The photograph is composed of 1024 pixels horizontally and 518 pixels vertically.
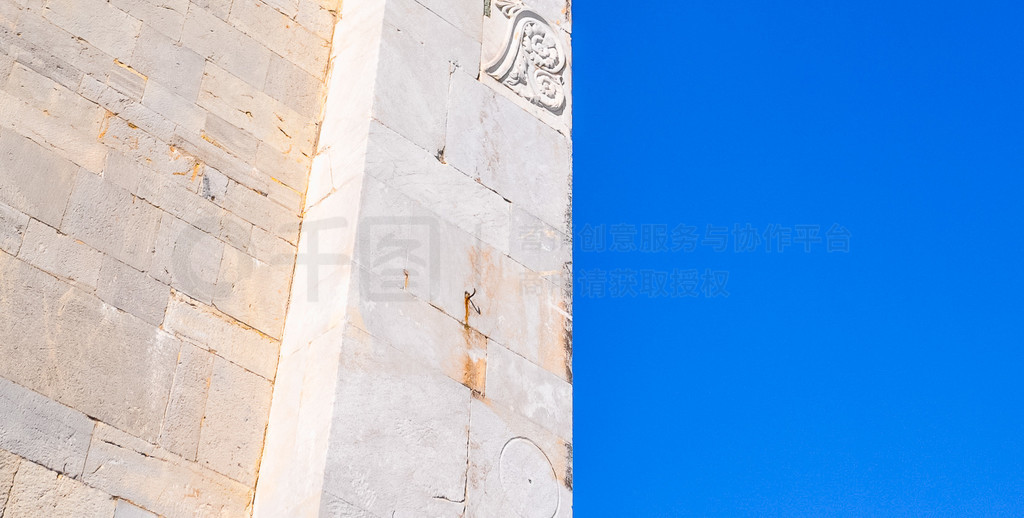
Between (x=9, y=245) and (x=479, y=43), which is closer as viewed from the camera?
(x=9, y=245)

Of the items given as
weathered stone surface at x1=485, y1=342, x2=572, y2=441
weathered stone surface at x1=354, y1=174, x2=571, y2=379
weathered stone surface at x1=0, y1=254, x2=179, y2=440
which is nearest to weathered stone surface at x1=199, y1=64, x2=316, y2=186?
weathered stone surface at x1=354, y1=174, x2=571, y2=379

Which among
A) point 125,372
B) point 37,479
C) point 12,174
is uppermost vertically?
point 12,174

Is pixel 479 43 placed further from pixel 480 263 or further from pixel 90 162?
pixel 90 162

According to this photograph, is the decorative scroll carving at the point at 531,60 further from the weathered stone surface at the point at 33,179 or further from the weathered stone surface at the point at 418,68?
the weathered stone surface at the point at 33,179

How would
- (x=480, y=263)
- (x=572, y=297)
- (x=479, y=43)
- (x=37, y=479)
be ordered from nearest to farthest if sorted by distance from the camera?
(x=37, y=479) < (x=480, y=263) < (x=572, y=297) < (x=479, y=43)

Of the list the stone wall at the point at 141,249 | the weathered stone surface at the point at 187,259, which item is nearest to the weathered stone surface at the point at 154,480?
the stone wall at the point at 141,249

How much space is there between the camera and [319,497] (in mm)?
3656

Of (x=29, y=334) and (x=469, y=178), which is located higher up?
(x=469, y=178)

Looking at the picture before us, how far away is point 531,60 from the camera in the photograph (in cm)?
557

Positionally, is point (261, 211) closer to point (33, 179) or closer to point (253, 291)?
point (253, 291)

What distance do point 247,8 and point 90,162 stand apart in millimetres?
1230

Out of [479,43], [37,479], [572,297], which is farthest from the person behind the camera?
[479,43]

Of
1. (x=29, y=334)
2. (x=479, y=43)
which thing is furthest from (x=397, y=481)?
(x=479, y=43)

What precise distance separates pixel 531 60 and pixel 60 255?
254cm
